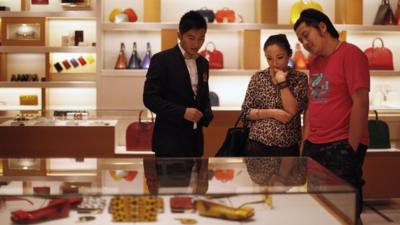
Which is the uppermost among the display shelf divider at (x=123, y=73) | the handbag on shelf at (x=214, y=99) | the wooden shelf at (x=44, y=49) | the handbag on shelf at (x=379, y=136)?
the wooden shelf at (x=44, y=49)

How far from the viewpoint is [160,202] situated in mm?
1621

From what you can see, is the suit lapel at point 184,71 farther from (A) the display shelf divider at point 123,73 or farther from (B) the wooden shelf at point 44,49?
(B) the wooden shelf at point 44,49

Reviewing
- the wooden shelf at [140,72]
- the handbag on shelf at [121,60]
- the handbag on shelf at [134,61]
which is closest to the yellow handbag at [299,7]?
the wooden shelf at [140,72]

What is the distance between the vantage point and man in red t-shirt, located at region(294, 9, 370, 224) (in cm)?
273

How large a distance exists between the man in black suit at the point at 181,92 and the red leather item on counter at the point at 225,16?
310 cm

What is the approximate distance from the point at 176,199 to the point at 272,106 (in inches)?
62.0

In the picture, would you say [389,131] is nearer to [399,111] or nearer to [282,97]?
[399,111]

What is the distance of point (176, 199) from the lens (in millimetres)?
1609

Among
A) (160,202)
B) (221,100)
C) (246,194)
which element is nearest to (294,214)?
(246,194)

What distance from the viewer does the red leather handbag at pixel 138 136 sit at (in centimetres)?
461

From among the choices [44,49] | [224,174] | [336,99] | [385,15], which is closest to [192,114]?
[336,99]

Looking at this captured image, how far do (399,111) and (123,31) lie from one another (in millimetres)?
2983

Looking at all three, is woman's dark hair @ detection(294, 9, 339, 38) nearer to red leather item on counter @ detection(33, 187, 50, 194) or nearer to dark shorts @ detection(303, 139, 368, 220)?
dark shorts @ detection(303, 139, 368, 220)

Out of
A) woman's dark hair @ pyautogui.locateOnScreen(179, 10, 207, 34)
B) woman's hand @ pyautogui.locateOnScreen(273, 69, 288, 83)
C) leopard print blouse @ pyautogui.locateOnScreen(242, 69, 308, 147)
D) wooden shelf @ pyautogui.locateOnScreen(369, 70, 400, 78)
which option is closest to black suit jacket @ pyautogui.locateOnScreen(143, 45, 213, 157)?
woman's dark hair @ pyautogui.locateOnScreen(179, 10, 207, 34)
